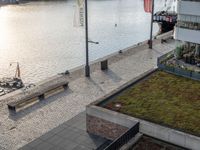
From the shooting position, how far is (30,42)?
195 feet

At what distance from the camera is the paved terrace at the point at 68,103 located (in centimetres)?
2180

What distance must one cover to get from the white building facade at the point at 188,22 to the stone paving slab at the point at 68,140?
49.4 ft

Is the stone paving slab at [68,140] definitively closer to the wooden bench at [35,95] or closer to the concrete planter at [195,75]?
the wooden bench at [35,95]

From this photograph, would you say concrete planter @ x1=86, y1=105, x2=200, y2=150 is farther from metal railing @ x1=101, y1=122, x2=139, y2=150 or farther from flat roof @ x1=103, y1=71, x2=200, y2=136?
flat roof @ x1=103, y1=71, x2=200, y2=136

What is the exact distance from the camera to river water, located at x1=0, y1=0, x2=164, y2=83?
45.4 metres

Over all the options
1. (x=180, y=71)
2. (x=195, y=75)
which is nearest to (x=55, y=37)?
(x=180, y=71)

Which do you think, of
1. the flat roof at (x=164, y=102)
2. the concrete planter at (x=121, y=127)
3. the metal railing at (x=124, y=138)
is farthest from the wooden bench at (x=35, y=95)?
the metal railing at (x=124, y=138)

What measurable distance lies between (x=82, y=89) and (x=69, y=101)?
2845 millimetres

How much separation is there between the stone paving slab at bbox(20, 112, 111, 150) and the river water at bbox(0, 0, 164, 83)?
15.9 metres

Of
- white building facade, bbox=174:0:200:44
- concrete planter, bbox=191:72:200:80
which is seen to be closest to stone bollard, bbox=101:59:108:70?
white building facade, bbox=174:0:200:44

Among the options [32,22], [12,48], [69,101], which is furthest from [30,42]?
[69,101]

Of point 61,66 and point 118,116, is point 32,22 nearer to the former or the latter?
point 61,66

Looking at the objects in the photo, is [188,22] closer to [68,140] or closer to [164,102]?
[164,102]

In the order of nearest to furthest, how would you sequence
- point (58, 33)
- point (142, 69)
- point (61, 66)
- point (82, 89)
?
point (82, 89) < point (142, 69) < point (61, 66) < point (58, 33)
